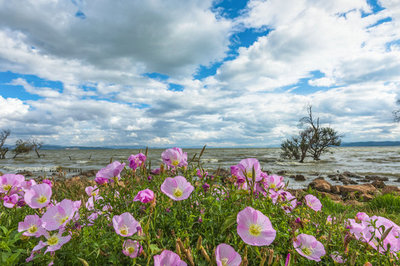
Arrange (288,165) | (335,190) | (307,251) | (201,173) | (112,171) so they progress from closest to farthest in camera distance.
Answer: (307,251)
(112,171)
(201,173)
(335,190)
(288,165)

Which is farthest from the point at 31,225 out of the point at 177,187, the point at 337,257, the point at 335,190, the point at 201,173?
the point at 335,190

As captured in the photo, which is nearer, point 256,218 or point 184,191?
point 256,218

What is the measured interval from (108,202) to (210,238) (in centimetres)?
84

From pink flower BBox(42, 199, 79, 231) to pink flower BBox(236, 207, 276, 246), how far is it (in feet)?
3.24

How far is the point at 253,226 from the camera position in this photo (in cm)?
121

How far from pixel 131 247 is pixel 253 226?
0.64 metres

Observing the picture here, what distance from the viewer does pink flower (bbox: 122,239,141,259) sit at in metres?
1.13

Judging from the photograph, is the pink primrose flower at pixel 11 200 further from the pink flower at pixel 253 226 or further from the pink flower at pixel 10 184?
the pink flower at pixel 253 226

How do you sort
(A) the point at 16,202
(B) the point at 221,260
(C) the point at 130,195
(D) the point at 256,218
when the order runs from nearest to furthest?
(B) the point at 221,260, (D) the point at 256,218, (C) the point at 130,195, (A) the point at 16,202

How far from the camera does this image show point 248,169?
1632 mm

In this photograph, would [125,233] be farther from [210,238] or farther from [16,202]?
[16,202]

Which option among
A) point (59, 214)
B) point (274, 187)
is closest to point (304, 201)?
point (274, 187)

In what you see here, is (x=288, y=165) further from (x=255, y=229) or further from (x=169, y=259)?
(x=169, y=259)

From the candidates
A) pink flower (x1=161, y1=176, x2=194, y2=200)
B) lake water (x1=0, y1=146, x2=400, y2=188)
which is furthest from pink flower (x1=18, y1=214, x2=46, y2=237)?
pink flower (x1=161, y1=176, x2=194, y2=200)
